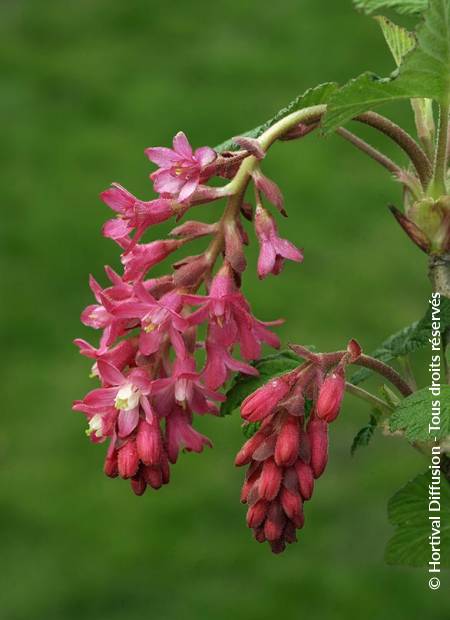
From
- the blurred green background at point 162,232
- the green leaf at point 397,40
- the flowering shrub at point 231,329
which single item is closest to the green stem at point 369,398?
the flowering shrub at point 231,329

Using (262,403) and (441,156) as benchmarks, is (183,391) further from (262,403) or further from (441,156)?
(441,156)

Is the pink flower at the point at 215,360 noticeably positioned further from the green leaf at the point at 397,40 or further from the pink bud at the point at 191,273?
the green leaf at the point at 397,40

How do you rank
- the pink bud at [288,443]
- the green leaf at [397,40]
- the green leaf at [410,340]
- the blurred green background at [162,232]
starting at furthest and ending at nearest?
the blurred green background at [162,232], the green leaf at [397,40], the green leaf at [410,340], the pink bud at [288,443]

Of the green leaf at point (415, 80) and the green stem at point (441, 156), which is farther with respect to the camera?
the green stem at point (441, 156)

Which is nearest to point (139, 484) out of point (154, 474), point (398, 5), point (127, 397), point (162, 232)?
point (154, 474)

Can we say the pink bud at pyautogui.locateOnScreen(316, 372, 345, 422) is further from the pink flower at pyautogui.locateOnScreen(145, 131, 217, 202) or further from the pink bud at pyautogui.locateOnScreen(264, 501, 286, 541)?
the pink flower at pyautogui.locateOnScreen(145, 131, 217, 202)

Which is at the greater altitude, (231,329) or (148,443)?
(231,329)

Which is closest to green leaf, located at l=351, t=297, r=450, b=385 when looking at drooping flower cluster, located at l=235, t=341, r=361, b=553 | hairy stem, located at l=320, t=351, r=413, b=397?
hairy stem, located at l=320, t=351, r=413, b=397

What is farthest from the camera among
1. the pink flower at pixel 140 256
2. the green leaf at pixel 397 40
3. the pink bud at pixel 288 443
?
the green leaf at pixel 397 40

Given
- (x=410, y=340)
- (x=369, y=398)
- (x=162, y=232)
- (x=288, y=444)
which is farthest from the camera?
(x=162, y=232)
